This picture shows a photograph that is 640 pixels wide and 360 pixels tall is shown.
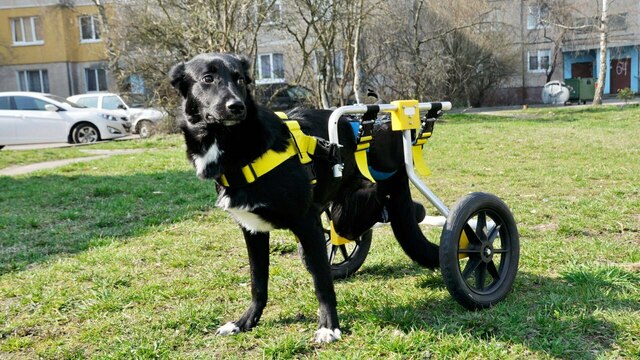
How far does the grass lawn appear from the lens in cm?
334

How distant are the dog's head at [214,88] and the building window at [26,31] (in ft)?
125

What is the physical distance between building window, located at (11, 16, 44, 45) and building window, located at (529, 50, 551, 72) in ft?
99.2

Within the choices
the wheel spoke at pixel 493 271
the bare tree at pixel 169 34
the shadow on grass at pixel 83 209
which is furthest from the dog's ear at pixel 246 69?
the bare tree at pixel 169 34

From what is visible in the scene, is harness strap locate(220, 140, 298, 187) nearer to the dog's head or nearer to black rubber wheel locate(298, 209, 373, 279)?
the dog's head

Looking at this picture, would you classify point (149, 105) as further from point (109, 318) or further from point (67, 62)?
point (67, 62)

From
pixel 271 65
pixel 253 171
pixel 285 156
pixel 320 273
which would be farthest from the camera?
pixel 271 65

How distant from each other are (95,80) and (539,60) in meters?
27.8

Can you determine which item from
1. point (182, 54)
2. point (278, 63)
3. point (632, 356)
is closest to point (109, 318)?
point (632, 356)

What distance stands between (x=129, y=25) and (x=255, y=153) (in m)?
17.1

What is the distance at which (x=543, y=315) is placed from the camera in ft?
11.6

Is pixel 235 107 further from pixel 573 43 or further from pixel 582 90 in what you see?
pixel 573 43

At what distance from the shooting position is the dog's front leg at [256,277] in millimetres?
3668

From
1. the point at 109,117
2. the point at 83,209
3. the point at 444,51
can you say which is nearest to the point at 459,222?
the point at 83,209

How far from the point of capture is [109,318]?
12.7 feet
